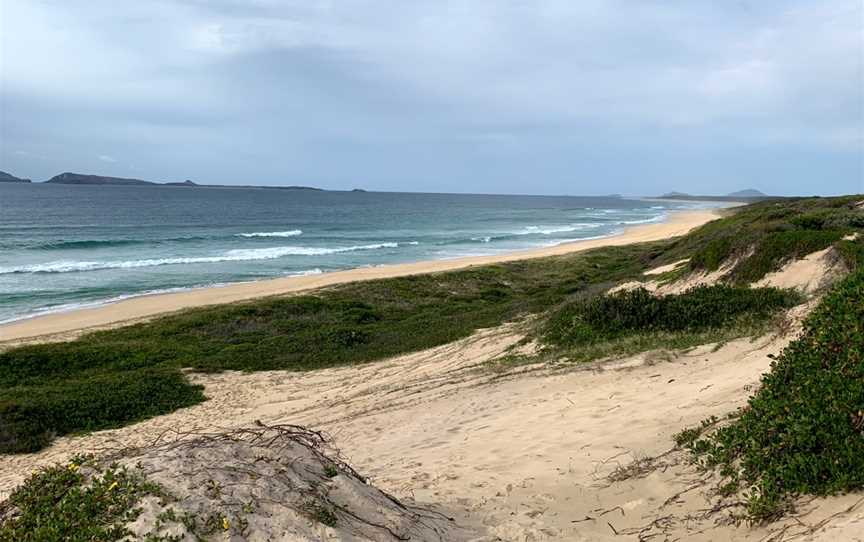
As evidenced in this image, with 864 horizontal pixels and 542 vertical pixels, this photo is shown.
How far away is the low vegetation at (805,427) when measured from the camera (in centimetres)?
417

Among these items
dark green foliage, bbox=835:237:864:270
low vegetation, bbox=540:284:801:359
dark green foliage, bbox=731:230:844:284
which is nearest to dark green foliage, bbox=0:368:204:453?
low vegetation, bbox=540:284:801:359

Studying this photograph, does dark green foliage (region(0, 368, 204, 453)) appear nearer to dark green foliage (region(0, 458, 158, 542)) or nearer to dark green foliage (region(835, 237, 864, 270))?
dark green foliage (region(0, 458, 158, 542))

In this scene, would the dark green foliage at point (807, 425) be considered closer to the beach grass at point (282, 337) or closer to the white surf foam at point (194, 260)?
the beach grass at point (282, 337)

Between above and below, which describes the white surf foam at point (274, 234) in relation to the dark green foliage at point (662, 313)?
above

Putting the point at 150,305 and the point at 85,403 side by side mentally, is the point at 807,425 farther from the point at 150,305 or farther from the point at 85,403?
the point at 150,305

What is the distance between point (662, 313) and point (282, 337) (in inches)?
492

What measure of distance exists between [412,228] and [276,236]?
21765 millimetres

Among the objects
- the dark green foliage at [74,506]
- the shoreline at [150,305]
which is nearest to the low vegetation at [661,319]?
the dark green foliage at [74,506]

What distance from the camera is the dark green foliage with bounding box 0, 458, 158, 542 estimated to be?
3.92m

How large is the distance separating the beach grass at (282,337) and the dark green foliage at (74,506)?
28.6ft

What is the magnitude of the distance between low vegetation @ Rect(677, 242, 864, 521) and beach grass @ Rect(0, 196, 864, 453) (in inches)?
219

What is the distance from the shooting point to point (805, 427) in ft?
14.9

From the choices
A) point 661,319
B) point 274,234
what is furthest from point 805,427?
point 274,234

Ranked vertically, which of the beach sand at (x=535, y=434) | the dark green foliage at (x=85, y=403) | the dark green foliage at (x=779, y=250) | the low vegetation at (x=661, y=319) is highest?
the dark green foliage at (x=779, y=250)
